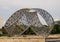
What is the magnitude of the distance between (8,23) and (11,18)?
54 centimetres

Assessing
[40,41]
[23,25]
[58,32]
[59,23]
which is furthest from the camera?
[59,23]

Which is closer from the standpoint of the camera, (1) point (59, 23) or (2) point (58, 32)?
(2) point (58, 32)

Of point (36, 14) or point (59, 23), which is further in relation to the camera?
point (59, 23)

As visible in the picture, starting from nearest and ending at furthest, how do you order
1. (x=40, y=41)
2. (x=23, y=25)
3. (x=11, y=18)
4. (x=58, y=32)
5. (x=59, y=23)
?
(x=40, y=41), (x=11, y=18), (x=23, y=25), (x=58, y=32), (x=59, y=23)

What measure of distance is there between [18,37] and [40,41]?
1.87 meters

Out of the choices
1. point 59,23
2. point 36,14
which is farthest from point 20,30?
point 59,23

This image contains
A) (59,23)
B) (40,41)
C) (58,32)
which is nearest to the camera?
(40,41)

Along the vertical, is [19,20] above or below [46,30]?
above

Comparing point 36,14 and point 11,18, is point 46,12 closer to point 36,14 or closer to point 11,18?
point 36,14

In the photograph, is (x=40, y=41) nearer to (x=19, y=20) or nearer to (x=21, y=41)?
(x=21, y=41)

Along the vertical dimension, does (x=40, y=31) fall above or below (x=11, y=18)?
below

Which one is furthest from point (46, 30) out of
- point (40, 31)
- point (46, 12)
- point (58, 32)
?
point (58, 32)

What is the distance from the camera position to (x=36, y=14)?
57.2ft

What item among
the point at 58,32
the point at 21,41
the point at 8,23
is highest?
the point at 8,23
